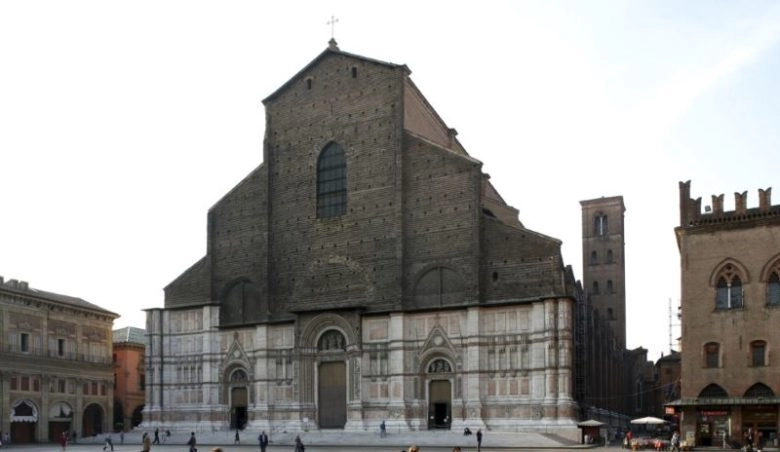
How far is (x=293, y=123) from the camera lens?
54.2 metres

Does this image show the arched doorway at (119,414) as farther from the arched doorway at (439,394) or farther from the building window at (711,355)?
the building window at (711,355)

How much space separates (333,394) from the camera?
5012cm

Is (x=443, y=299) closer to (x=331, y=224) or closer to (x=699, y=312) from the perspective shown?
(x=331, y=224)

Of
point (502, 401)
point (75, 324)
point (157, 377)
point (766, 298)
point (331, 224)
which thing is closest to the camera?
point (766, 298)

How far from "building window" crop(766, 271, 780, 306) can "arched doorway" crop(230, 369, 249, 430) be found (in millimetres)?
28389

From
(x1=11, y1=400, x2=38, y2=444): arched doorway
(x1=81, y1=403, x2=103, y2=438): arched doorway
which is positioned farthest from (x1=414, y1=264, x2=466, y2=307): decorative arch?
(x1=81, y1=403, x2=103, y2=438): arched doorway

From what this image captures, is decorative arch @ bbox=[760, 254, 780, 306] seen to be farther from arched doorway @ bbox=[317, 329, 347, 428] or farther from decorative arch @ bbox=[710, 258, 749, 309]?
arched doorway @ bbox=[317, 329, 347, 428]

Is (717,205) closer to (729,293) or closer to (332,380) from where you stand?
(729,293)

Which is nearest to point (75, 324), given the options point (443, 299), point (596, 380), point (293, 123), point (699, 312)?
point (293, 123)

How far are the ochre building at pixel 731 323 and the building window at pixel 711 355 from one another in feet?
0.14

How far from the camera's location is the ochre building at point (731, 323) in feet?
124

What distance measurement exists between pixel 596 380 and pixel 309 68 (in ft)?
81.1

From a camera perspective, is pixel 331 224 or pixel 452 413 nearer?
pixel 452 413

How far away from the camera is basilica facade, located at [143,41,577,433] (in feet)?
149
